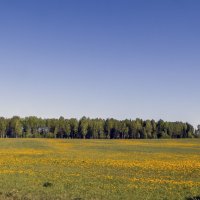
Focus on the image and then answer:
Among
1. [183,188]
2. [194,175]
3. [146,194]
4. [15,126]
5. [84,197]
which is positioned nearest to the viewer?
[84,197]

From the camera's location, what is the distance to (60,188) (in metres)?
25.1

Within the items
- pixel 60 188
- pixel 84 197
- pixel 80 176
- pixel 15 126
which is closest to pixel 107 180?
pixel 80 176

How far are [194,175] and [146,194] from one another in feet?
36.0

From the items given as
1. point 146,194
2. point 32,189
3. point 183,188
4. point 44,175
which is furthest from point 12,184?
point 183,188

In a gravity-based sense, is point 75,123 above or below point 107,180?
above

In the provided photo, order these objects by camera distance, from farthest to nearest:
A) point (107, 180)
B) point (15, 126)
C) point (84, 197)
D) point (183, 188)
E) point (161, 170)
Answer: point (15, 126), point (161, 170), point (107, 180), point (183, 188), point (84, 197)

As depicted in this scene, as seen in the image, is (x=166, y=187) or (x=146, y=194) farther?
(x=166, y=187)

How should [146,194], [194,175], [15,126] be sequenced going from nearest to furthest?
[146,194], [194,175], [15,126]

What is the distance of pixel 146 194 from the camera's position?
77.6 ft

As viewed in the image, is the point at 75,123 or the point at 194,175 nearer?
the point at 194,175

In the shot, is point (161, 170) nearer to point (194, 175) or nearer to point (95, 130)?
point (194, 175)

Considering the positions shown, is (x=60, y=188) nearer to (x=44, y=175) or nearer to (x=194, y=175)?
(x=44, y=175)

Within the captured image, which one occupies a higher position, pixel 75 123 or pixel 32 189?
pixel 75 123

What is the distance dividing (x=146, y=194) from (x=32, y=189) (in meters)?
6.59
